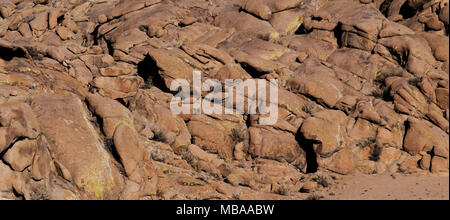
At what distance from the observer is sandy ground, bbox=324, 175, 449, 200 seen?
49.7ft

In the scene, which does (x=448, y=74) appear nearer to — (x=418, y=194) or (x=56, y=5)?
(x=418, y=194)

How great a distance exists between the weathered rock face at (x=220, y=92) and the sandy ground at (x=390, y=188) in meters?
1.09

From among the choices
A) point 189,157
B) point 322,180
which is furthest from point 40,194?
point 322,180

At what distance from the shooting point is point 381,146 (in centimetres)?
2009

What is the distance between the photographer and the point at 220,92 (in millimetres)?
22312

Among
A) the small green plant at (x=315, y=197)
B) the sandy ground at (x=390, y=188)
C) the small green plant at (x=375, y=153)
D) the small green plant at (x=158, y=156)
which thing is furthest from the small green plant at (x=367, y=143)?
the small green plant at (x=158, y=156)

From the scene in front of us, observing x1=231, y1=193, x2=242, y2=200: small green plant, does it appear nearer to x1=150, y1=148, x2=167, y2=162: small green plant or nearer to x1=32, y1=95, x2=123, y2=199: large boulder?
x1=150, y1=148, x2=167, y2=162: small green plant

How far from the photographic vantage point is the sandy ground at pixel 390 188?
1515 cm

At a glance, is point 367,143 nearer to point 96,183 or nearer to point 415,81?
point 415,81

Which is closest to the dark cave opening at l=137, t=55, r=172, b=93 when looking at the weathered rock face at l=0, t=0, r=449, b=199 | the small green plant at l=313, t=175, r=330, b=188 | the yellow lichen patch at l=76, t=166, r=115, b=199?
the weathered rock face at l=0, t=0, r=449, b=199

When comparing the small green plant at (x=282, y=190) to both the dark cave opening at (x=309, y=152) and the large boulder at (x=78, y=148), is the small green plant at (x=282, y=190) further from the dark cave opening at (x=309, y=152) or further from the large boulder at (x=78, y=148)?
the large boulder at (x=78, y=148)

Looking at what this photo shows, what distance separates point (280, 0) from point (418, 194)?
22.8m
